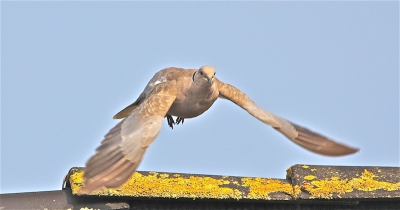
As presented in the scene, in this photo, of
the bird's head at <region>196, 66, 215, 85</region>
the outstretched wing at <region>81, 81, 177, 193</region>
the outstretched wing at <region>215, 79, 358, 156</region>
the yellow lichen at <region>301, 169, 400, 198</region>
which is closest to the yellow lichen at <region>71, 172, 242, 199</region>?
the outstretched wing at <region>81, 81, 177, 193</region>


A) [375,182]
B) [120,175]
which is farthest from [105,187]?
[375,182]

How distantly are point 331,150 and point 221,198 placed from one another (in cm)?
184

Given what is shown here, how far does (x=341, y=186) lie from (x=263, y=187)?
57cm

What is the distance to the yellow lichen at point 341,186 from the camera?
16.9ft

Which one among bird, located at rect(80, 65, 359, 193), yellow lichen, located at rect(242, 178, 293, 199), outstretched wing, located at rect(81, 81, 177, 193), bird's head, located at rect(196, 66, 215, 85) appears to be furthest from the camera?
bird's head, located at rect(196, 66, 215, 85)

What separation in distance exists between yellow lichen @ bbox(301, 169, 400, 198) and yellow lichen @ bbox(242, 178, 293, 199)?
135 millimetres

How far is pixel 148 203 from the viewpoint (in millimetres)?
4953

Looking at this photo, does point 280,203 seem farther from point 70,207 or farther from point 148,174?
point 70,207

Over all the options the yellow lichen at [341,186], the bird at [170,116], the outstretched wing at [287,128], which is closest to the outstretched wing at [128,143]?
the bird at [170,116]

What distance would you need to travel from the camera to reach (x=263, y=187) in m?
→ 5.14

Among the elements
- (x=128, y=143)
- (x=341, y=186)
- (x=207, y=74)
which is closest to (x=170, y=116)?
(x=207, y=74)

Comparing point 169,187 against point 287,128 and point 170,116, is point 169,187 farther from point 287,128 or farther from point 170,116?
point 170,116

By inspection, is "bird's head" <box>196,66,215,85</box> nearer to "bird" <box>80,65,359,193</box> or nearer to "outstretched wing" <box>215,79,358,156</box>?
"bird" <box>80,65,359,193</box>

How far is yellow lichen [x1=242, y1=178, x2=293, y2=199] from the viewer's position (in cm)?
507
